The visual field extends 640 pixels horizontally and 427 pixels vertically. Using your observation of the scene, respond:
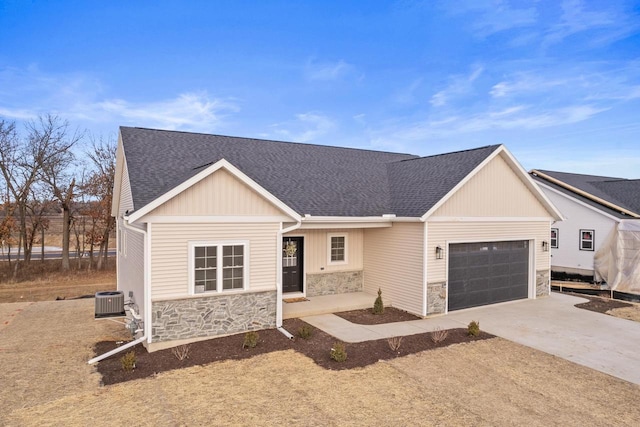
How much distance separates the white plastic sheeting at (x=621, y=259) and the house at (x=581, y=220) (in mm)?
298

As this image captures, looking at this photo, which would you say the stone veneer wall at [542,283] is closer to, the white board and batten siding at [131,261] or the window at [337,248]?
the window at [337,248]

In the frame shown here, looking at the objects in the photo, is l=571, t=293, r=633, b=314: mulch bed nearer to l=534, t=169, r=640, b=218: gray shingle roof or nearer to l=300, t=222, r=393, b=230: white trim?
→ l=534, t=169, r=640, b=218: gray shingle roof

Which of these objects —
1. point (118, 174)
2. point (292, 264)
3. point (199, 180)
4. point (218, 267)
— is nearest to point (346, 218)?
point (292, 264)

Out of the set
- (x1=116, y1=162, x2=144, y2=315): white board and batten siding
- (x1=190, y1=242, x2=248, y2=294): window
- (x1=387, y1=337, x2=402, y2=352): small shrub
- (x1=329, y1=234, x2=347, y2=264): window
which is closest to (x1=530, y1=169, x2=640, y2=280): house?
(x1=329, y1=234, x2=347, y2=264): window

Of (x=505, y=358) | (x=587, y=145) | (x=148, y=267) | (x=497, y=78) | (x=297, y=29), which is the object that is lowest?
(x=505, y=358)

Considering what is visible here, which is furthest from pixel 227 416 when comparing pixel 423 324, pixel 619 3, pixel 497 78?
pixel 497 78

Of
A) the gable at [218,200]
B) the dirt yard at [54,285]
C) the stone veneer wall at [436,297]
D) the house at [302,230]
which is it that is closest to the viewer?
the gable at [218,200]

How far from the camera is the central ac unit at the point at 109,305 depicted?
11188mm

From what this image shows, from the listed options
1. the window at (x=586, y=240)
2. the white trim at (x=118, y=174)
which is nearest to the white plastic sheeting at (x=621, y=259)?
the window at (x=586, y=240)

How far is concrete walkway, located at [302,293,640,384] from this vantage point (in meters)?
9.10

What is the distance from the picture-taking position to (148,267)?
9.03 m

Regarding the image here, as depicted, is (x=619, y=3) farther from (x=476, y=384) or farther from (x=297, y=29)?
(x=476, y=384)

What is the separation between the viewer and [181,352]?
880cm

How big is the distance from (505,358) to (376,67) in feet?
61.5
